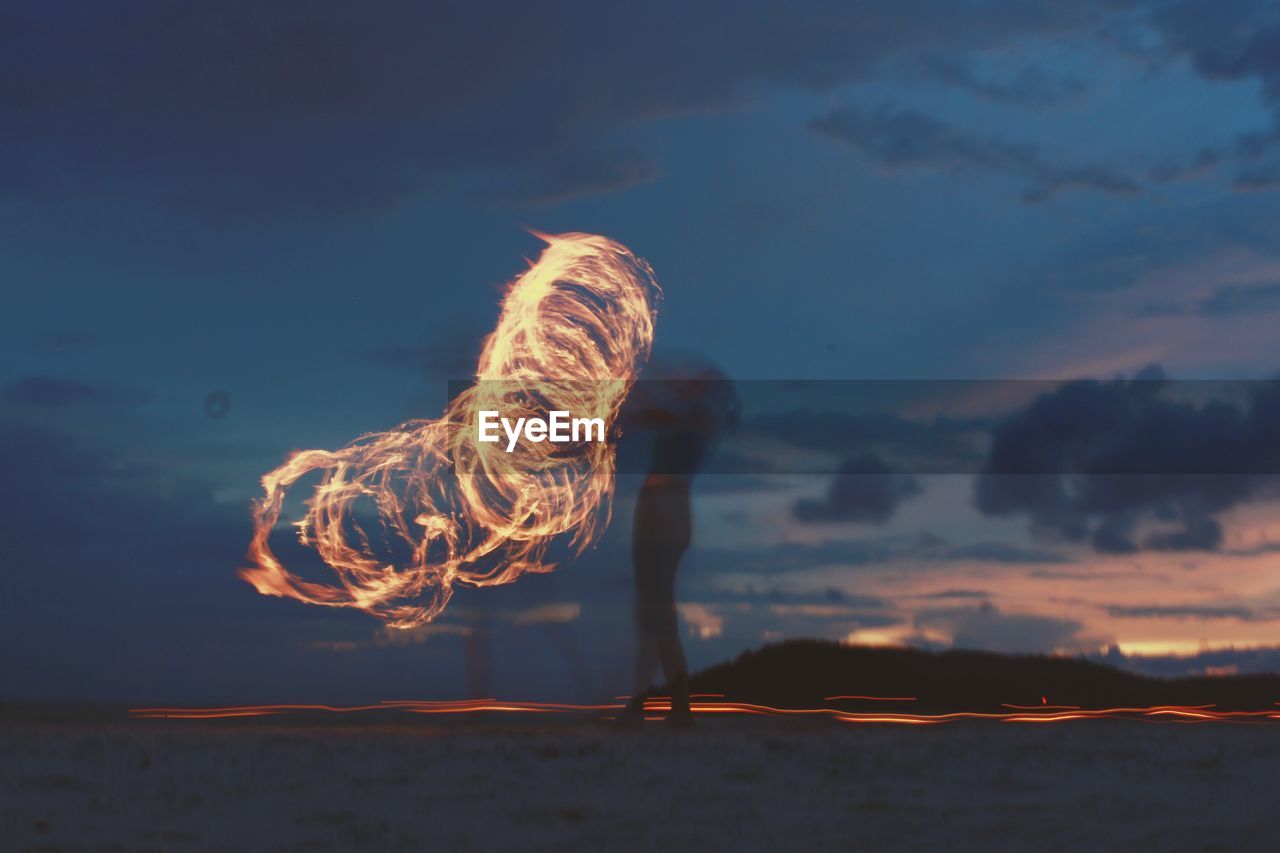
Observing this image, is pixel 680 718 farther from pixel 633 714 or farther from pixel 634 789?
pixel 634 789

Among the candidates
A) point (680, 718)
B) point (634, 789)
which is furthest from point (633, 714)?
point (634, 789)

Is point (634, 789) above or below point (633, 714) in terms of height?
below

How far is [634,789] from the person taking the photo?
6.71 m

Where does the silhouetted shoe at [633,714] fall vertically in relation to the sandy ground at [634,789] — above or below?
above

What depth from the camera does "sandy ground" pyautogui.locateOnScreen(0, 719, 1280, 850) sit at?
5793 millimetres

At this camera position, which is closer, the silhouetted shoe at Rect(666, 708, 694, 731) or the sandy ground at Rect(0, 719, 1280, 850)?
the sandy ground at Rect(0, 719, 1280, 850)

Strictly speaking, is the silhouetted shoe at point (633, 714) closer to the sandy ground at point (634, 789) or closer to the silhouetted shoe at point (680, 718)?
the silhouetted shoe at point (680, 718)

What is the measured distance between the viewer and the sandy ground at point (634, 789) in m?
5.79

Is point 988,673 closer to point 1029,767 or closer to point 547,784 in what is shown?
point 1029,767

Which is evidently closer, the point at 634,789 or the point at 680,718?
the point at 634,789

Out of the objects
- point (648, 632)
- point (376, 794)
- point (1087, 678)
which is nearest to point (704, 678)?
point (648, 632)

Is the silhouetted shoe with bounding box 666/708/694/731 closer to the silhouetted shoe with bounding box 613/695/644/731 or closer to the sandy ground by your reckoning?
the silhouetted shoe with bounding box 613/695/644/731

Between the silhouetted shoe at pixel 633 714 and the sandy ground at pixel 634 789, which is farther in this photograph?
the silhouetted shoe at pixel 633 714

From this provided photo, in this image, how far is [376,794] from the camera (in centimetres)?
657
